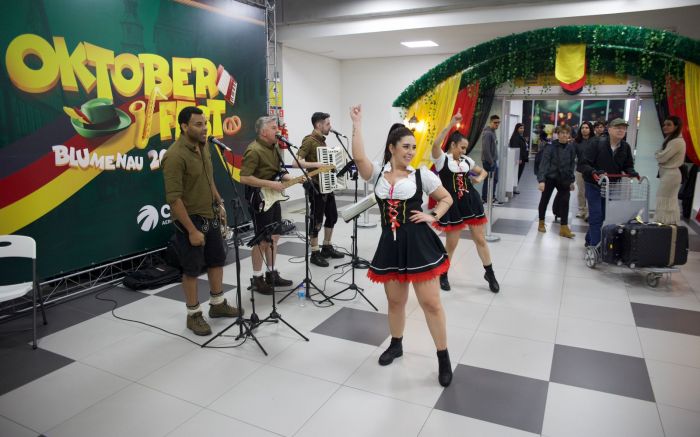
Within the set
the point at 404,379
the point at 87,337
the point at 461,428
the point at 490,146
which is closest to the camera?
the point at 461,428

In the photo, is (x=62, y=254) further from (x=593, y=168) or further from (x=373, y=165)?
(x=593, y=168)

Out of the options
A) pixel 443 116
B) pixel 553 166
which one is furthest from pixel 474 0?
pixel 553 166

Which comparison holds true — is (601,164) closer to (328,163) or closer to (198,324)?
(328,163)

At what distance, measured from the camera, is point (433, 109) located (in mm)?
6906

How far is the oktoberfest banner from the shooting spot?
395 centimetres

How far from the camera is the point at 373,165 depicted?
9.48ft

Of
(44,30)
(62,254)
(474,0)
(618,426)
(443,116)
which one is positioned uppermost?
(474,0)

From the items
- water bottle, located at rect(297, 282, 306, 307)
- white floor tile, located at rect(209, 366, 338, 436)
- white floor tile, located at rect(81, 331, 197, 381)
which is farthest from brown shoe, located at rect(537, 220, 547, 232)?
white floor tile, located at rect(81, 331, 197, 381)

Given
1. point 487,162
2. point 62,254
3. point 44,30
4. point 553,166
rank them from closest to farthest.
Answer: point 44,30, point 62,254, point 553,166, point 487,162

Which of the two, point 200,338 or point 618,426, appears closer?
point 618,426

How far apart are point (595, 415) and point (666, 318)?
1.85 metres

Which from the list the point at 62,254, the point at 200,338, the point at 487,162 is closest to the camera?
the point at 200,338

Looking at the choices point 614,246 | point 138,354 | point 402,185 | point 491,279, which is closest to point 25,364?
point 138,354

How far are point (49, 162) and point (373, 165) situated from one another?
121 inches
